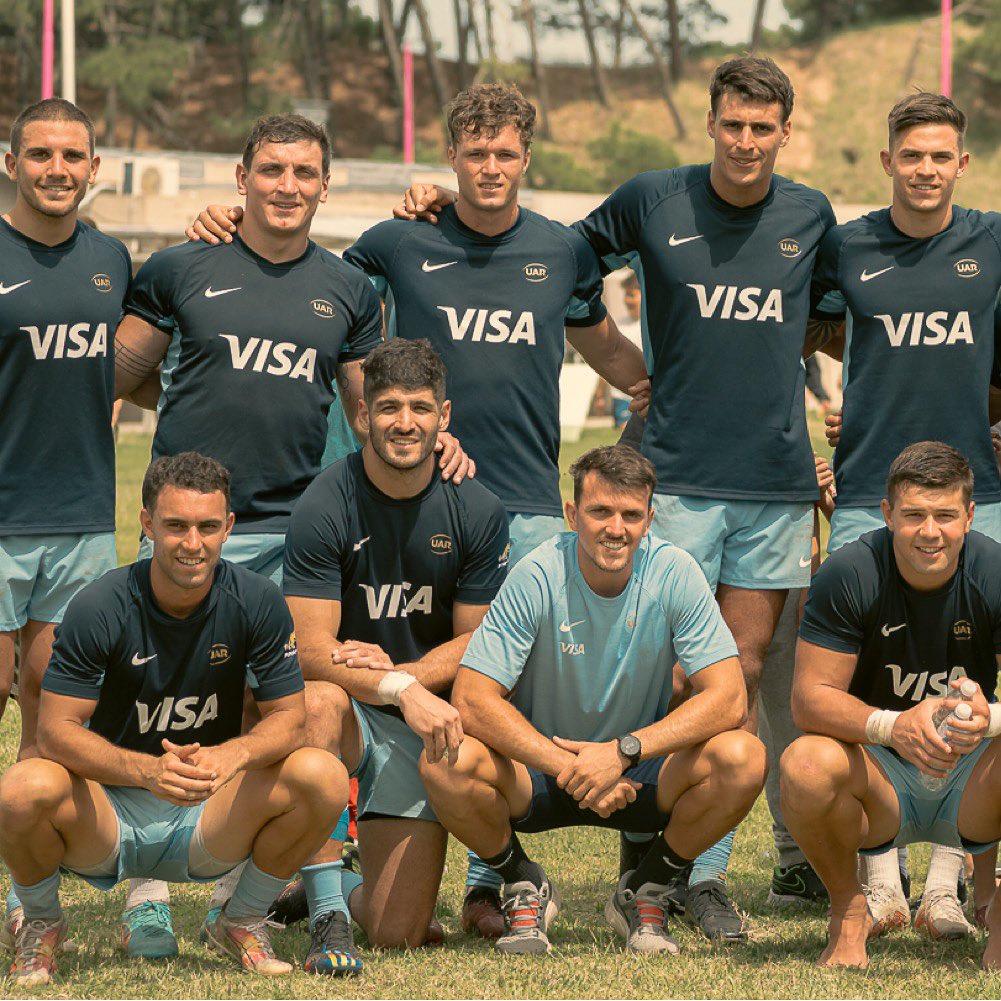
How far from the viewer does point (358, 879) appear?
5.75 m

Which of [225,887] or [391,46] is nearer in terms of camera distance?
[225,887]

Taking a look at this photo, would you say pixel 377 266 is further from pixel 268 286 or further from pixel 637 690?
pixel 637 690

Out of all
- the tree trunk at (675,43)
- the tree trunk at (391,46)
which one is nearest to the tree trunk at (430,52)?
the tree trunk at (391,46)

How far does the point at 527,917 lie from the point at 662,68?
5653cm

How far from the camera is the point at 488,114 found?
19.9 feet

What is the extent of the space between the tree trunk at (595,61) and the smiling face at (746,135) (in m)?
55.2

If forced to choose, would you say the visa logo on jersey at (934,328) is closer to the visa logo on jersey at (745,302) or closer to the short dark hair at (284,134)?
the visa logo on jersey at (745,302)

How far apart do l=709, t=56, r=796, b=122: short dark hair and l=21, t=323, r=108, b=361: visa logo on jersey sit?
7.75ft

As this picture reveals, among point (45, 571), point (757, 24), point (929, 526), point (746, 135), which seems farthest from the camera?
point (757, 24)

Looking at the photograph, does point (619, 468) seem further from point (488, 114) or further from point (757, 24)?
point (757, 24)

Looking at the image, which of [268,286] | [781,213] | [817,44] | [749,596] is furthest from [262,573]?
[817,44]

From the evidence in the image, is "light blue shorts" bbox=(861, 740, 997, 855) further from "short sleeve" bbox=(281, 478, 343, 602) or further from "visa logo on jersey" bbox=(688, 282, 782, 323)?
"short sleeve" bbox=(281, 478, 343, 602)

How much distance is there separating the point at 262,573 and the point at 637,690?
56.6 inches

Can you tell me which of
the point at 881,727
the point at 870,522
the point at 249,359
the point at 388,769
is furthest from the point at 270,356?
the point at 881,727
